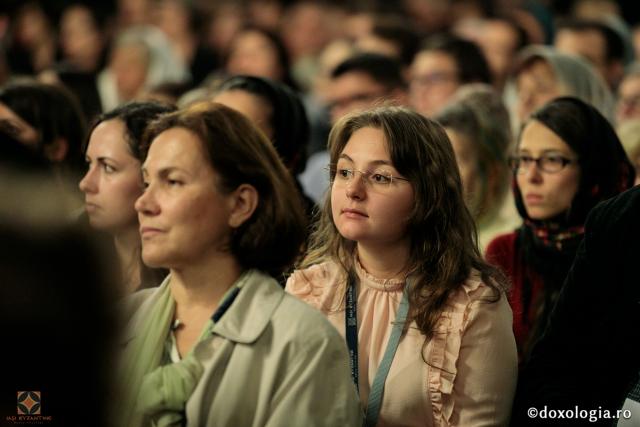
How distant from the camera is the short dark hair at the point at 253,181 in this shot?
8.93 feet

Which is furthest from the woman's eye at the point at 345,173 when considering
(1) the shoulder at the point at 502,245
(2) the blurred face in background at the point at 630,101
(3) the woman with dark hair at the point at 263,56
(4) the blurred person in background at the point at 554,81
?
(3) the woman with dark hair at the point at 263,56

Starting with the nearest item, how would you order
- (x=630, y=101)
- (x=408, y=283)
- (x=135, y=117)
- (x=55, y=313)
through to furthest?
(x=55, y=313)
(x=408, y=283)
(x=135, y=117)
(x=630, y=101)

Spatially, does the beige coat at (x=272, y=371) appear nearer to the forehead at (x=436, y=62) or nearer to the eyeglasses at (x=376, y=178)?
the eyeglasses at (x=376, y=178)

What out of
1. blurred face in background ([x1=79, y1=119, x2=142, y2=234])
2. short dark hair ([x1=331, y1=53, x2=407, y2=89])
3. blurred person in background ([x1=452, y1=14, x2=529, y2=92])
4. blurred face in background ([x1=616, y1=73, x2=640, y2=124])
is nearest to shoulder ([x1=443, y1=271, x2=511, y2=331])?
blurred face in background ([x1=79, y1=119, x2=142, y2=234])

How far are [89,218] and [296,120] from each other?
120cm

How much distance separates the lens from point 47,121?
14.9 feet

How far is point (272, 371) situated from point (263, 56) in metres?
6.31

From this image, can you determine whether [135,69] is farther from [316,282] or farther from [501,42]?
[316,282]

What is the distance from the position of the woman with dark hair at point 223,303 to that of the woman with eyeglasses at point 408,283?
A: 0.44 m

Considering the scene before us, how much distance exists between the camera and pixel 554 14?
42.0ft

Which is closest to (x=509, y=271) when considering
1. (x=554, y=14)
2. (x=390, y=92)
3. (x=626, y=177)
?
(x=626, y=177)

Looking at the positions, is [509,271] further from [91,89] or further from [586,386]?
[91,89]

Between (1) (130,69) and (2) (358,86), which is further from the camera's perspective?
(1) (130,69)

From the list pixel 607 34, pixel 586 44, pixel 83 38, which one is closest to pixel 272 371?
pixel 586 44
